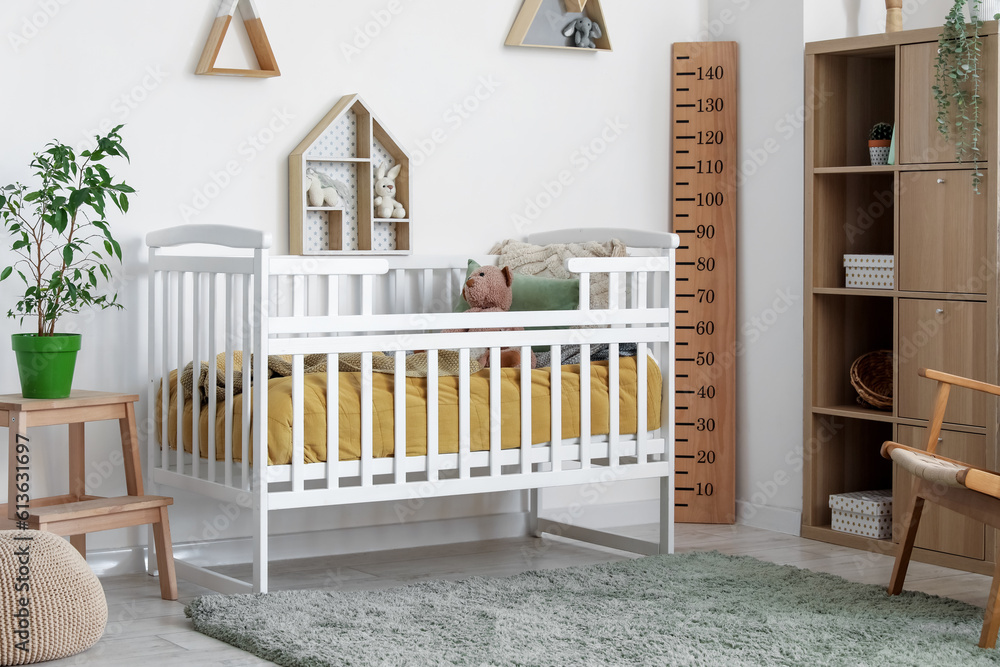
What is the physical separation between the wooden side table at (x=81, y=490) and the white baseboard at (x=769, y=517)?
1866mm

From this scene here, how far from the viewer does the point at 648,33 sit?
3.88 m

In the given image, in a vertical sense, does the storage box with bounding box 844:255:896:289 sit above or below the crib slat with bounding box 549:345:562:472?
above

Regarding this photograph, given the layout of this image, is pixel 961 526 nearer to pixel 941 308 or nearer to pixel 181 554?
pixel 941 308

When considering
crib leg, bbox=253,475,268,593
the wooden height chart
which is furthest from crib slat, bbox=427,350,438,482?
the wooden height chart

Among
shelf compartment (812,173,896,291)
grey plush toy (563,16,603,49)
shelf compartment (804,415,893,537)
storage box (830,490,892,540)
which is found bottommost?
storage box (830,490,892,540)

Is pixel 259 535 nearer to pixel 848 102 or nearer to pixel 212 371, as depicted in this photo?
pixel 212 371

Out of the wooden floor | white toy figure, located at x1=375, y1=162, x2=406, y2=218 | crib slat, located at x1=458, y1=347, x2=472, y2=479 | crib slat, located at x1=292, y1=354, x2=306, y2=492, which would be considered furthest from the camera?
white toy figure, located at x1=375, y1=162, x2=406, y2=218

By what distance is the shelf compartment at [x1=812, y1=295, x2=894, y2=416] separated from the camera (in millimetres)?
3621

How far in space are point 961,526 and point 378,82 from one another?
2.02 m

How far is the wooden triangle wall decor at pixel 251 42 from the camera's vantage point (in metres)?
3.10

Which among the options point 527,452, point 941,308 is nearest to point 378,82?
point 527,452

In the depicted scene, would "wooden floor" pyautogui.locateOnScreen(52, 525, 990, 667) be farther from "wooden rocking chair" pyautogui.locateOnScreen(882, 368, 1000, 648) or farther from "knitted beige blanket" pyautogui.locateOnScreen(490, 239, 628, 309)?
"knitted beige blanket" pyautogui.locateOnScreen(490, 239, 628, 309)

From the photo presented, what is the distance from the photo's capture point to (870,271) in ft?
11.4

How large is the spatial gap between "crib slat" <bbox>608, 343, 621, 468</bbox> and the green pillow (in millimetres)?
178
